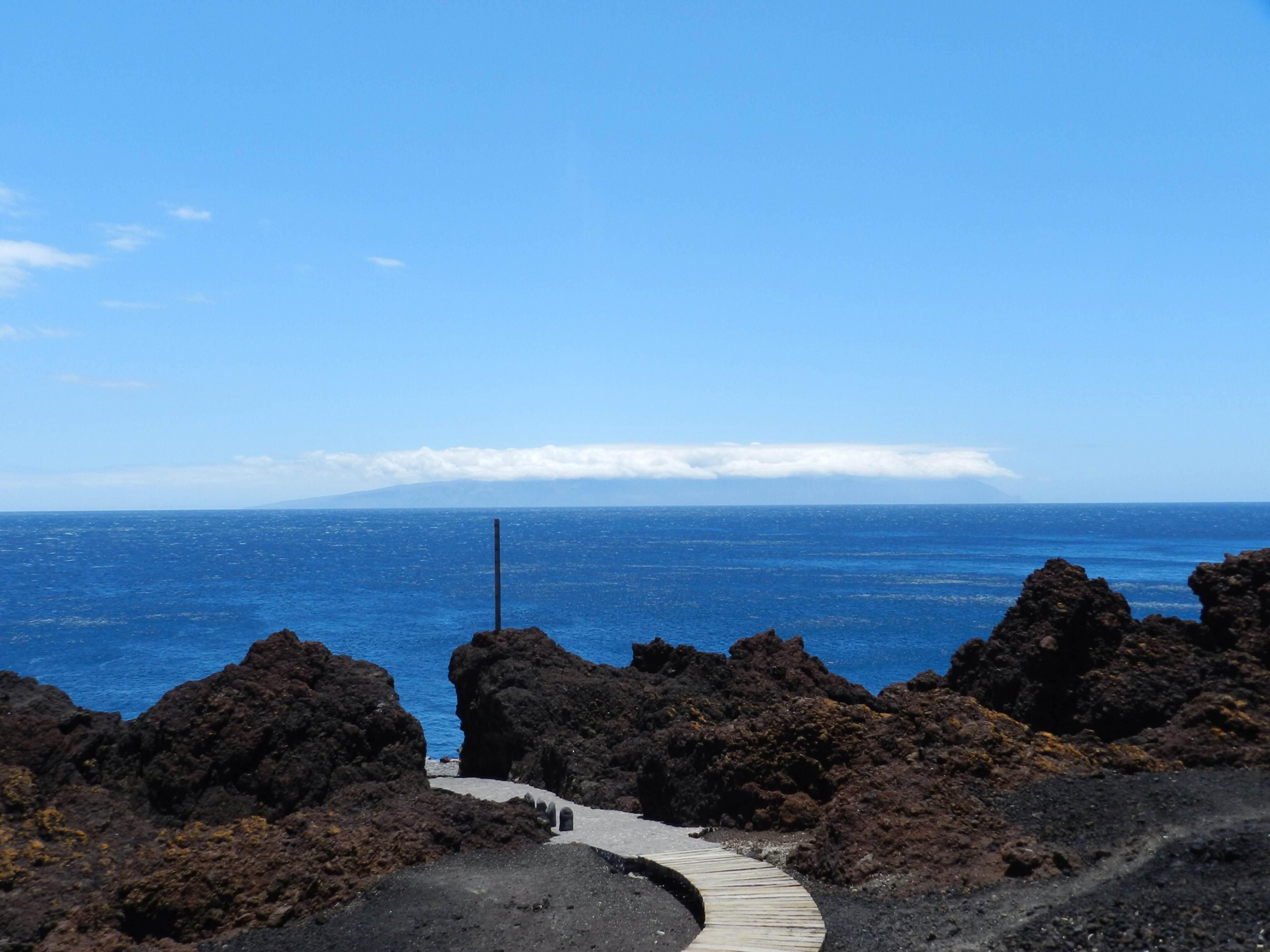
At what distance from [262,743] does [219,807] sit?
109cm

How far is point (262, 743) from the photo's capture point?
1534cm

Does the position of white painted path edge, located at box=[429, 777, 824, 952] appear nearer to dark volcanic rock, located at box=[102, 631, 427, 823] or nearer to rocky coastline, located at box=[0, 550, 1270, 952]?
rocky coastline, located at box=[0, 550, 1270, 952]

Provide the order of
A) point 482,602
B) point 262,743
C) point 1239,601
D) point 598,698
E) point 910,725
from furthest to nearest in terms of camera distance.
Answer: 1. point 482,602
2. point 598,698
3. point 1239,601
4. point 262,743
5. point 910,725

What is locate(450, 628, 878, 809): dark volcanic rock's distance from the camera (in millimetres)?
19750

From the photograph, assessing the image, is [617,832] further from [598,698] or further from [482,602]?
[482,602]

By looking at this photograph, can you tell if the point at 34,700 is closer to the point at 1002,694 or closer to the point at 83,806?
the point at 83,806

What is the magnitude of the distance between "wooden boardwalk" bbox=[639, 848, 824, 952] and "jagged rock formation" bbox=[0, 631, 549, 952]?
276 centimetres

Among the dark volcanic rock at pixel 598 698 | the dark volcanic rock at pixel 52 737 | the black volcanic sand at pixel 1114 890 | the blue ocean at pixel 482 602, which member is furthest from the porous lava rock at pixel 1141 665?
the blue ocean at pixel 482 602

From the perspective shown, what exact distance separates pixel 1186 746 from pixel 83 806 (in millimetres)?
15531

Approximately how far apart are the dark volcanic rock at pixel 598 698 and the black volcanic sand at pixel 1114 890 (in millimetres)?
6945

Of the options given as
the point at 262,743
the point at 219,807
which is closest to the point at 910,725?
the point at 262,743

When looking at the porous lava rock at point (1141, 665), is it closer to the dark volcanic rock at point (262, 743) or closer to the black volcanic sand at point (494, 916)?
the black volcanic sand at point (494, 916)

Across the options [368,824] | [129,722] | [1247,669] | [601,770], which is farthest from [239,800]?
[1247,669]

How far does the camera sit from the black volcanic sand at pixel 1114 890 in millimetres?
8734
